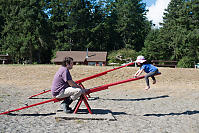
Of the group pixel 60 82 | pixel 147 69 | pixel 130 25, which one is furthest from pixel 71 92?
pixel 130 25

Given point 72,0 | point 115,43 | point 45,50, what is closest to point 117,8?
point 115,43

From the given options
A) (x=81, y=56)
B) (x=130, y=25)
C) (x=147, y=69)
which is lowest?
(x=81, y=56)

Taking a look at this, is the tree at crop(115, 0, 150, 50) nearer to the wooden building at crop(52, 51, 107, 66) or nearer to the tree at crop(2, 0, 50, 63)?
the wooden building at crop(52, 51, 107, 66)

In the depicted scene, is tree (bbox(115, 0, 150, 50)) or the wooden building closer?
the wooden building

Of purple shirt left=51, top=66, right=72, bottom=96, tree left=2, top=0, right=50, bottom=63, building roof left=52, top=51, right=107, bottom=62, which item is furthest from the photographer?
tree left=2, top=0, right=50, bottom=63

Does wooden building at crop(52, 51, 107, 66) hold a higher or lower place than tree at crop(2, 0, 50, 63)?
lower

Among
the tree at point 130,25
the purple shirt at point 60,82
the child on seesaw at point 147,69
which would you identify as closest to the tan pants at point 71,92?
the purple shirt at point 60,82

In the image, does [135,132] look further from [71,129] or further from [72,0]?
[72,0]

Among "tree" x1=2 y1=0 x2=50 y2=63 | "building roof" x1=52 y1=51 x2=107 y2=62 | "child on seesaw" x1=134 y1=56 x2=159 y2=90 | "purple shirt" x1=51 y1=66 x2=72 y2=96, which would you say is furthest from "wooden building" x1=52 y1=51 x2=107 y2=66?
"purple shirt" x1=51 y1=66 x2=72 y2=96

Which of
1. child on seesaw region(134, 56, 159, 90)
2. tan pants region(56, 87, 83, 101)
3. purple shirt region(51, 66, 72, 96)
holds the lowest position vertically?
tan pants region(56, 87, 83, 101)

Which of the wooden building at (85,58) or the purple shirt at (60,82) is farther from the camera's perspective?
the wooden building at (85,58)

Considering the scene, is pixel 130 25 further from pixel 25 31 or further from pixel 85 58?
pixel 25 31

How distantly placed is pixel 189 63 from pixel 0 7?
Answer: 50977 mm

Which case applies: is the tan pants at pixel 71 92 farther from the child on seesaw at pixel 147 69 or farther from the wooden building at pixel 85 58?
the wooden building at pixel 85 58
